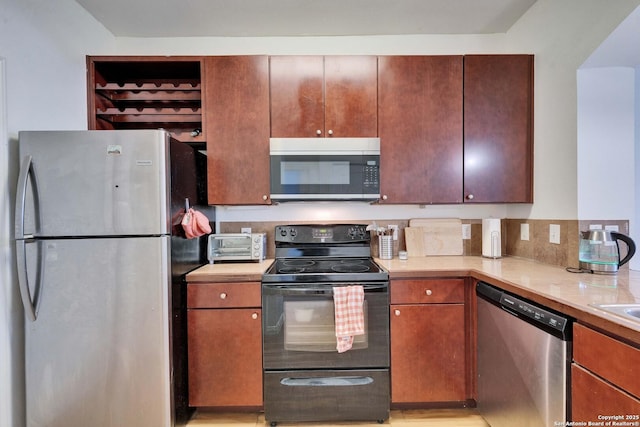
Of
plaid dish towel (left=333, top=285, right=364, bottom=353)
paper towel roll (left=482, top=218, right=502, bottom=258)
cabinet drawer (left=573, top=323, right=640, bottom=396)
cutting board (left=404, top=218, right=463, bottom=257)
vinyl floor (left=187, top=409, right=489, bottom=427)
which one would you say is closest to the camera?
cabinet drawer (left=573, top=323, right=640, bottom=396)

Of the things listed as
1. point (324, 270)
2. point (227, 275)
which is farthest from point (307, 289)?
point (227, 275)

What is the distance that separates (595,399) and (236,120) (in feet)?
7.28

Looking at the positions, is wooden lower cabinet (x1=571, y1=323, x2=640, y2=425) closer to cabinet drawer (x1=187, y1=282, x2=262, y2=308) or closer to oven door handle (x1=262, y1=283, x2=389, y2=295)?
oven door handle (x1=262, y1=283, x2=389, y2=295)

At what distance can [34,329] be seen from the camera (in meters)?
1.50

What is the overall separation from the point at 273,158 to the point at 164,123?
0.92 m

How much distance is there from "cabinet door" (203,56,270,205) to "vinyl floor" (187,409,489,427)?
1386mm

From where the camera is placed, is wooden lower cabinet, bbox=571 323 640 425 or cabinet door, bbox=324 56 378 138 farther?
cabinet door, bbox=324 56 378 138

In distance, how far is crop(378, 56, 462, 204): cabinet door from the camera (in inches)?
80.3

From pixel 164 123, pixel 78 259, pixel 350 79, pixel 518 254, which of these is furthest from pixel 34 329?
pixel 518 254

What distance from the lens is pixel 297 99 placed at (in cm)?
204

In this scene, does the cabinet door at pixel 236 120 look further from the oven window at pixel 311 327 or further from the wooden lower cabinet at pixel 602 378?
the wooden lower cabinet at pixel 602 378

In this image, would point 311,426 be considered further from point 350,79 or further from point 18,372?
point 350,79

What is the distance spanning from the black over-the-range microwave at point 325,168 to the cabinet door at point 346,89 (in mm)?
133

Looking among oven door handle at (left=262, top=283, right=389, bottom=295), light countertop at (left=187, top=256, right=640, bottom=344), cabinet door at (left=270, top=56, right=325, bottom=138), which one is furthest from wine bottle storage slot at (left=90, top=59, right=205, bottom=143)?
oven door handle at (left=262, top=283, right=389, bottom=295)
